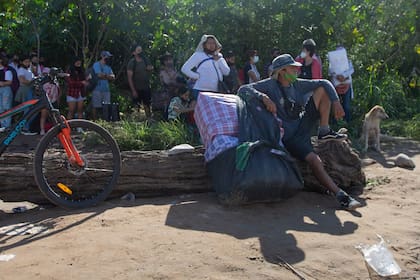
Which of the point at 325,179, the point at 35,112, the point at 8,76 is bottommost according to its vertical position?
the point at 325,179

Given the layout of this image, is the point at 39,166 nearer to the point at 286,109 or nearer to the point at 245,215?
the point at 245,215

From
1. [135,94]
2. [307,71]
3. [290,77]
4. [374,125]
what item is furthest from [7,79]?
[374,125]

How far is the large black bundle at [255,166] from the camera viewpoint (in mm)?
5176

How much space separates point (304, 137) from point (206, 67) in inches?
91.0

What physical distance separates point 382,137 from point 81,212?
596cm

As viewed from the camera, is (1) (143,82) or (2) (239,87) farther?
(1) (143,82)

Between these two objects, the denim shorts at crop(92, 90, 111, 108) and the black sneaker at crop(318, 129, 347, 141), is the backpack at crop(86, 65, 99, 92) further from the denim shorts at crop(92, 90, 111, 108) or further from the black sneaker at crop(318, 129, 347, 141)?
the black sneaker at crop(318, 129, 347, 141)

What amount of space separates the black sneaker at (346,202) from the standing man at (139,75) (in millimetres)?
5717

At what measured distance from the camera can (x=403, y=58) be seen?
47.7 ft

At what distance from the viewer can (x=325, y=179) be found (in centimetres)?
563

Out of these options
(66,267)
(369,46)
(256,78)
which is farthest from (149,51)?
(66,267)

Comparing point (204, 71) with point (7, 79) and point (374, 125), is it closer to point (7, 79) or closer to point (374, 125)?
point (374, 125)

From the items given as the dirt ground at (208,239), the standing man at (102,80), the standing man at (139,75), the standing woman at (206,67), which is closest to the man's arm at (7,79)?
the standing man at (102,80)

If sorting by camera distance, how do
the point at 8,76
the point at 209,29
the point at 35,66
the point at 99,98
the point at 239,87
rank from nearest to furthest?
the point at 239,87 → the point at 8,76 → the point at 99,98 → the point at 35,66 → the point at 209,29
